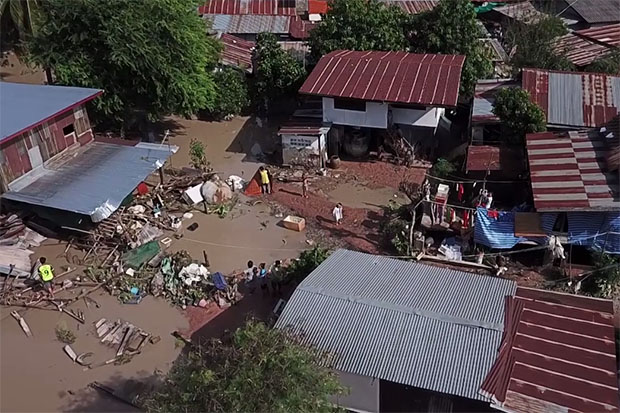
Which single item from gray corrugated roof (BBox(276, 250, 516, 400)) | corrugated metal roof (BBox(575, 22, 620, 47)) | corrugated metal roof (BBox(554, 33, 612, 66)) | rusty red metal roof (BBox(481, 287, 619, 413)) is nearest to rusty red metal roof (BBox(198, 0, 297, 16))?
corrugated metal roof (BBox(554, 33, 612, 66))

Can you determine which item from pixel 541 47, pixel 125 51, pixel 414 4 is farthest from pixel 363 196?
pixel 414 4

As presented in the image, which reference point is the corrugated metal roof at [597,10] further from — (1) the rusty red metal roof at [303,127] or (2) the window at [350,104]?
(1) the rusty red metal roof at [303,127]

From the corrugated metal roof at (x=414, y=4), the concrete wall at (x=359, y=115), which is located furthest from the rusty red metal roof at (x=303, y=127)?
the corrugated metal roof at (x=414, y=4)

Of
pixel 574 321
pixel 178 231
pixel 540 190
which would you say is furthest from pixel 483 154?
pixel 178 231

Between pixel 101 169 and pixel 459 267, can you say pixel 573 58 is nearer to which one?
pixel 459 267

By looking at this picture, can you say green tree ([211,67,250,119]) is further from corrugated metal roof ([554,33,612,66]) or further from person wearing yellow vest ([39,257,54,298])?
corrugated metal roof ([554,33,612,66])

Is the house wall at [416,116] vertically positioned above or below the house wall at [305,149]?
above

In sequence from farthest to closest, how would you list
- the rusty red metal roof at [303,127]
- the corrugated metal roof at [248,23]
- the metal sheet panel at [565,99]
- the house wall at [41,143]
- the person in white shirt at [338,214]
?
the corrugated metal roof at [248,23] → the rusty red metal roof at [303,127] → the metal sheet panel at [565,99] → the person in white shirt at [338,214] → the house wall at [41,143]

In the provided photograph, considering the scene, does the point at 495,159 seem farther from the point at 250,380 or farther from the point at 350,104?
the point at 250,380
